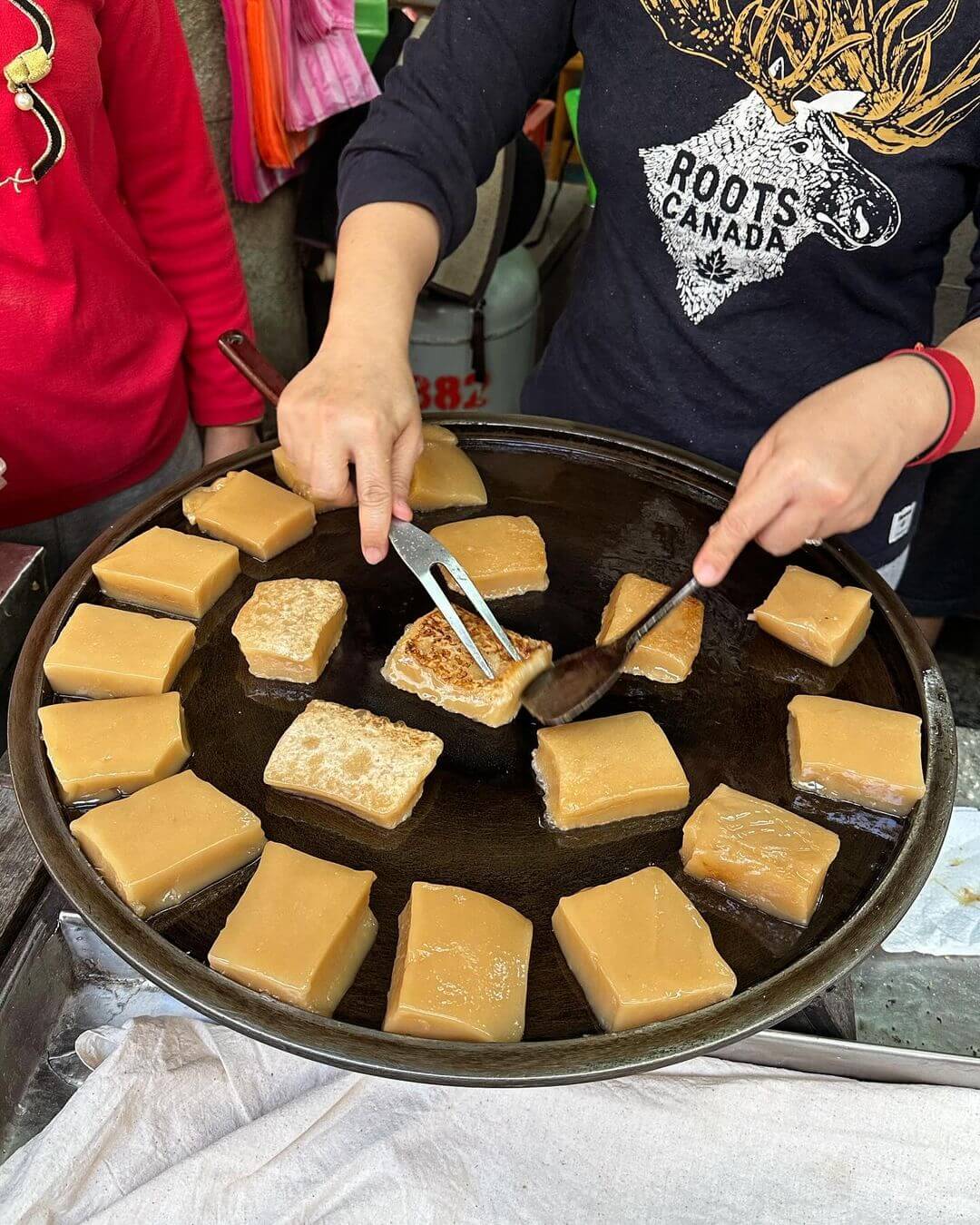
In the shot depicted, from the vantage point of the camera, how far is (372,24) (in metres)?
3.40

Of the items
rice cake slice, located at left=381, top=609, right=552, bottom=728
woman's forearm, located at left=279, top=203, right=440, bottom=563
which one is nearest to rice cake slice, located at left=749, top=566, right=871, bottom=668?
rice cake slice, located at left=381, top=609, right=552, bottom=728

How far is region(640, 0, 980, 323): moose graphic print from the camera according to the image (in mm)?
1443

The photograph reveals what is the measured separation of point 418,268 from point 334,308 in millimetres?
180

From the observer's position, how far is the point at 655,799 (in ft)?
4.38

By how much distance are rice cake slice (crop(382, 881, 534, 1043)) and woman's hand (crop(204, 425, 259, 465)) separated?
143cm

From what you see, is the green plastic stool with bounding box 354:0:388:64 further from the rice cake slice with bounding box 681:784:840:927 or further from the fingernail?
the rice cake slice with bounding box 681:784:840:927

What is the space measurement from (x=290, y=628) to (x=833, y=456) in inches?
32.5

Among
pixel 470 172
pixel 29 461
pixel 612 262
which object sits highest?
pixel 470 172

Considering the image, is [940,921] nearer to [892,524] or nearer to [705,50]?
[892,524]

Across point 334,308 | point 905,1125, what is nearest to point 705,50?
point 334,308

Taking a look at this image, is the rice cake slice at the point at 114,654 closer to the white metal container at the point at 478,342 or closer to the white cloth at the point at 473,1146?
the white cloth at the point at 473,1146

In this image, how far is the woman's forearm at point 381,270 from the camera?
1536mm

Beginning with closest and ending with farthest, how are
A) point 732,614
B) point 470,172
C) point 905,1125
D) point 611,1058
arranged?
point 611,1058, point 905,1125, point 732,614, point 470,172

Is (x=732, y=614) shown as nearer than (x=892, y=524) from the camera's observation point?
Yes
